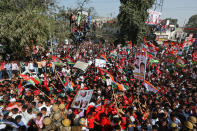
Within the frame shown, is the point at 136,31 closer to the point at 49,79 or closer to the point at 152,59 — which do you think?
the point at 152,59

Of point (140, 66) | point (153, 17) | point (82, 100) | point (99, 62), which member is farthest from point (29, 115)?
point (153, 17)

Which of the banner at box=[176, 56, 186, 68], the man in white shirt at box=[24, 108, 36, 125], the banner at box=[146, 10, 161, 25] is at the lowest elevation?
the man in white shirt at box=[24, 108, 36, 125]

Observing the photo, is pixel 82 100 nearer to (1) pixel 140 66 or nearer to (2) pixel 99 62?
(1) pixel 140 66

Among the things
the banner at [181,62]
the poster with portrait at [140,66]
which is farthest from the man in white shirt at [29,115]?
the banner at [181,62]

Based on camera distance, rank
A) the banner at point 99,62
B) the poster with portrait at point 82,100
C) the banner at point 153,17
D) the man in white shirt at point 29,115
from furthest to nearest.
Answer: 1. the banner at point 153,17
2. the banner at point 99,62
3. the poster with portrait at point 82,100
4. the man in white shirt at point 29,115

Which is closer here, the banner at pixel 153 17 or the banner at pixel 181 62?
the banner at pixel 181 62

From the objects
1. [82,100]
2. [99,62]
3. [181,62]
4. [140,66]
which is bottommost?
[82,100]

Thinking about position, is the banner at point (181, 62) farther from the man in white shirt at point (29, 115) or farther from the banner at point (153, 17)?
the banner at point (153, 17)

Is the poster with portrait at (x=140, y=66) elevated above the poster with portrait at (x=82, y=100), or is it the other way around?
the poster with portrait at (x=140, y=66)

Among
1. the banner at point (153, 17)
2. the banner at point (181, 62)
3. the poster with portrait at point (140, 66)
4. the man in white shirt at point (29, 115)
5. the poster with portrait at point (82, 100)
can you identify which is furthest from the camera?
the banner at point (153, 17)

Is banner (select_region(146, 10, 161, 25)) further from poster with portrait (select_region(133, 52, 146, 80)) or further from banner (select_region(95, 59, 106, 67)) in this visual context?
poster with portrait (select_region(133, 52, 146, 80))

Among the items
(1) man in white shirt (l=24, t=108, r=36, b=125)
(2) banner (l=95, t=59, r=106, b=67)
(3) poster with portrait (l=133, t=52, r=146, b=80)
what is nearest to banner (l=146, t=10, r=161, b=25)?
(2) banner (l=95, t=59, r=106, b=67)

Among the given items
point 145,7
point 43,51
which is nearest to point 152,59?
point 43,51

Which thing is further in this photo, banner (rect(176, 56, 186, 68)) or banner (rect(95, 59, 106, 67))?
banner (rect(176, 56, 186, 68))
